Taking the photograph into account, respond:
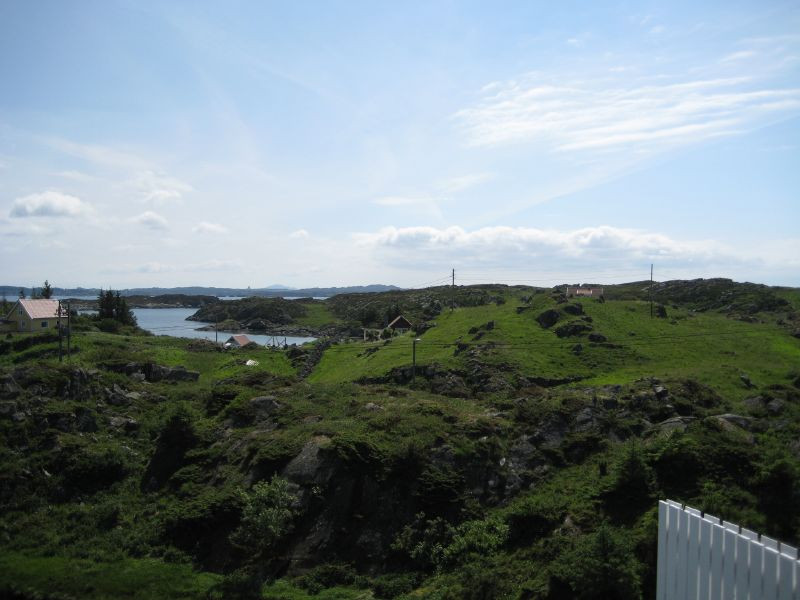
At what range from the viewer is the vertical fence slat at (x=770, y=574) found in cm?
1384

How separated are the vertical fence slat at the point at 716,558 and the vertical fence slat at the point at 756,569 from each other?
971 mm

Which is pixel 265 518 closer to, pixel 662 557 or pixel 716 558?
pixel 662 557

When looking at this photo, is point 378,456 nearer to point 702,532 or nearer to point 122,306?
point 702,532

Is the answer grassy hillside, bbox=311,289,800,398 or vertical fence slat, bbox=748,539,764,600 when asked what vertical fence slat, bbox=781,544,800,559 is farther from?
grassy hillside, bbox=311,289,800,398

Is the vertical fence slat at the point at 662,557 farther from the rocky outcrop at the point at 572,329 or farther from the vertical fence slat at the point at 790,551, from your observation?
the rocky outcrop at the point at 572,329

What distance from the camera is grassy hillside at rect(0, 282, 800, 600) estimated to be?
23.9 m

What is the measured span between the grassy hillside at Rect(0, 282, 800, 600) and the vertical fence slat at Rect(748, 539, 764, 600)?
5408 millimetres

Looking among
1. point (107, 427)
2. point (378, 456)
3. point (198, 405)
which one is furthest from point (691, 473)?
point (107, 427)

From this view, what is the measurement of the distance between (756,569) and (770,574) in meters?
0.45

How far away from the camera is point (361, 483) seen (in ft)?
95.0

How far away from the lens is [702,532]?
16.4 meters

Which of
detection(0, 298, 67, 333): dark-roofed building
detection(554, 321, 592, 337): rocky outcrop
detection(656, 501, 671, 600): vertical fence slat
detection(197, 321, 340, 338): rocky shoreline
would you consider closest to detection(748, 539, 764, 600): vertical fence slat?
detection(656, 501, 671, 600): vertical fence slat

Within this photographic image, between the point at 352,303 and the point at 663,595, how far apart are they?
573 ft

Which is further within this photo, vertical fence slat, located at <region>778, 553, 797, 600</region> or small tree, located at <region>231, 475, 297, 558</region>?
small tree, located at <region>231, 475, 297, 558</region>
